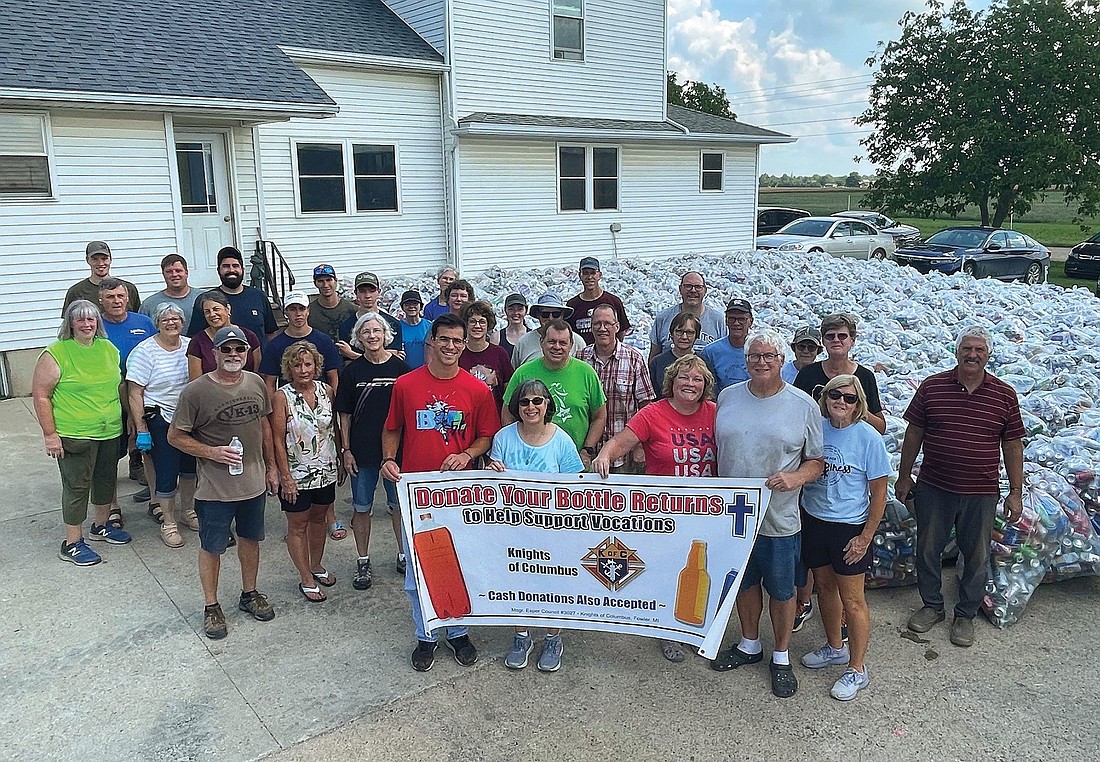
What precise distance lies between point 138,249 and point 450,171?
6.17 m

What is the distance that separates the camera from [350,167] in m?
14.9

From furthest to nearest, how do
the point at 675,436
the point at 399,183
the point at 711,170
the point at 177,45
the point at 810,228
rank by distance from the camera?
the point at 810,228, the point at 711,170, the point at 399,183, the point at 177,45, the point at 675,436

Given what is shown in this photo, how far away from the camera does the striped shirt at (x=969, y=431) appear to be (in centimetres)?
451

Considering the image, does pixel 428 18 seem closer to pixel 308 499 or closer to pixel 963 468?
pixel 308 499

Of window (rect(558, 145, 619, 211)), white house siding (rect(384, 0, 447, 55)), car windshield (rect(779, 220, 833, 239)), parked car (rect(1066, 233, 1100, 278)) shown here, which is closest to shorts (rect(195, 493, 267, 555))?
white house siding (rect(384, 0, 447, 55))

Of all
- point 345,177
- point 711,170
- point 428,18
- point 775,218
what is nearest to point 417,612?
point 345,177

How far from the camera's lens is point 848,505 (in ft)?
13.5

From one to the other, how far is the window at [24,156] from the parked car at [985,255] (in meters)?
18.2

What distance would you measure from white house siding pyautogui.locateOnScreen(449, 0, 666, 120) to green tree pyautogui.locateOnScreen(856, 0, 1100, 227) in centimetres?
1468

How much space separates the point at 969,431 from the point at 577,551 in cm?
219

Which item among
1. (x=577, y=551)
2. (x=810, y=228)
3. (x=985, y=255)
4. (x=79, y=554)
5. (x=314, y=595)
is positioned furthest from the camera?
(x=810, y=228)

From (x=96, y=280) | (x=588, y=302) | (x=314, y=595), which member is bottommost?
(x=314, y=595)

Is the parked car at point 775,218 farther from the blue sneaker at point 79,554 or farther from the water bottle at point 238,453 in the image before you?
the water bottle at point 238,453

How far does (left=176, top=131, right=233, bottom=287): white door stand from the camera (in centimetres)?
1262
